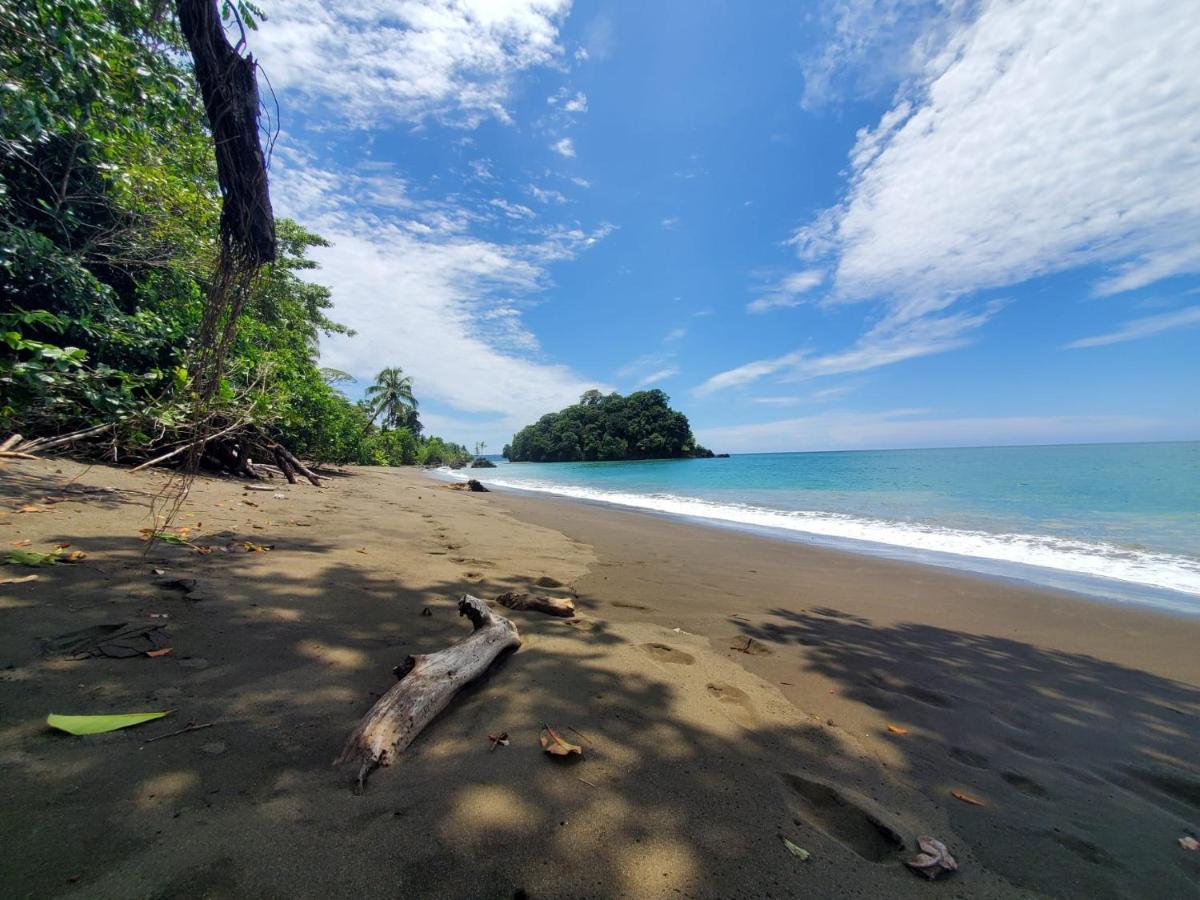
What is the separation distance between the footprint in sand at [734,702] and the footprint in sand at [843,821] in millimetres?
419

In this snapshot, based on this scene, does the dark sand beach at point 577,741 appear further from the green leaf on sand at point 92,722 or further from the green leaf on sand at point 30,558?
the green leaf on sand at point 30,558

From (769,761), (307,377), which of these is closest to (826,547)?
(769,761)

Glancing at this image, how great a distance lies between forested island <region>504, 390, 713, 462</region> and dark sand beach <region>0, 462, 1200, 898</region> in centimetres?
6724

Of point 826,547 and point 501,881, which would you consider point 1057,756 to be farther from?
point 826,547

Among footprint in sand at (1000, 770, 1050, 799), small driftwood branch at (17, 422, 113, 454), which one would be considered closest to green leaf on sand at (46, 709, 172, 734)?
footprint in sand at (1000, 770, 1050, 799)

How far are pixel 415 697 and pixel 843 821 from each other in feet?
6.00

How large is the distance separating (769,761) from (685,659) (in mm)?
1040

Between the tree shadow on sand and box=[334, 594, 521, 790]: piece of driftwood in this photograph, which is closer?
the tree shadow on sand

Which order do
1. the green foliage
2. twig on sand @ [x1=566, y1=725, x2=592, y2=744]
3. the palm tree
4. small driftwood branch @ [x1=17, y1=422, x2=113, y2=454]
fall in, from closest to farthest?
twig on sand @ [x1=566, y1=725, x2=592, y2=744] < the green foliage < small driftwood branch @ [x1=17, y1=422, x2=113, y2=454] < the palm tree

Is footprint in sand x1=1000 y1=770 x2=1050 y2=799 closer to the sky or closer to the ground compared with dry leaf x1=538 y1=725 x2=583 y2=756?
closer to the ground

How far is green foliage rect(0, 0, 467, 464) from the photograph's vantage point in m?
3.65

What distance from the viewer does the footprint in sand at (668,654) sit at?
3.10 m

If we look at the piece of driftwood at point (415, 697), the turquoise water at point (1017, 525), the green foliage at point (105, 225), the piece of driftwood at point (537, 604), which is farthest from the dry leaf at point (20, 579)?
the turquoise water at point (1017, 525)

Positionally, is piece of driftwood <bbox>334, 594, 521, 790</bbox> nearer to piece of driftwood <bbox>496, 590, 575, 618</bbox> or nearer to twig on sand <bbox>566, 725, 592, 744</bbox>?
twig on sand <bbox>566, 725, 592, 744</bbox>
